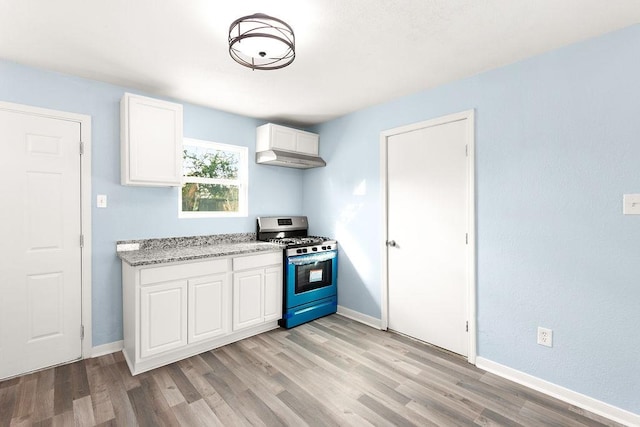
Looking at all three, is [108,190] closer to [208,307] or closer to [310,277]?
[208,307]

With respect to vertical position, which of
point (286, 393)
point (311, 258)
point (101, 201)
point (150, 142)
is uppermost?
point (150, 142)

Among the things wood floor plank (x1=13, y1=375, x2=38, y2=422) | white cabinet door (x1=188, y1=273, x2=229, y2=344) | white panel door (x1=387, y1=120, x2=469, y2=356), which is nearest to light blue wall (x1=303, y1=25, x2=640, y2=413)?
white panel door (x1=387, y1=120, x2=469, y2=356)

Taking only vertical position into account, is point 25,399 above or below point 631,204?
below

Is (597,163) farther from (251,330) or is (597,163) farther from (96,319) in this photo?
(96,319)

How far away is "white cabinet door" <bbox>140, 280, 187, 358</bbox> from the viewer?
246 centimetres

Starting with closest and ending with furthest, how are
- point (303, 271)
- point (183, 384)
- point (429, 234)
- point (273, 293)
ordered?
point (183, 384) < point (429, 234) < point (273, 293) < point (303, 271)

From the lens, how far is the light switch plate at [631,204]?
1.91 m

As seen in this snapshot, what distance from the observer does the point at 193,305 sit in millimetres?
2715

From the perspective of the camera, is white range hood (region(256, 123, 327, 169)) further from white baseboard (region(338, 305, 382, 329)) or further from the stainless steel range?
white baseboard (region(338, 305, 382, 329))

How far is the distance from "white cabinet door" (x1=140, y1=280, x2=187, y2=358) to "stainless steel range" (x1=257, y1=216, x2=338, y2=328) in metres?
1.10

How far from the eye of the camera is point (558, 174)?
2.21 metres

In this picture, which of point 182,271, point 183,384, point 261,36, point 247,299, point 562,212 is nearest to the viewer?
point 261,36

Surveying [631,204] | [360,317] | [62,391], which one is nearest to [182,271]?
[62,391]

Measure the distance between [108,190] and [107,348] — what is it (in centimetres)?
144
